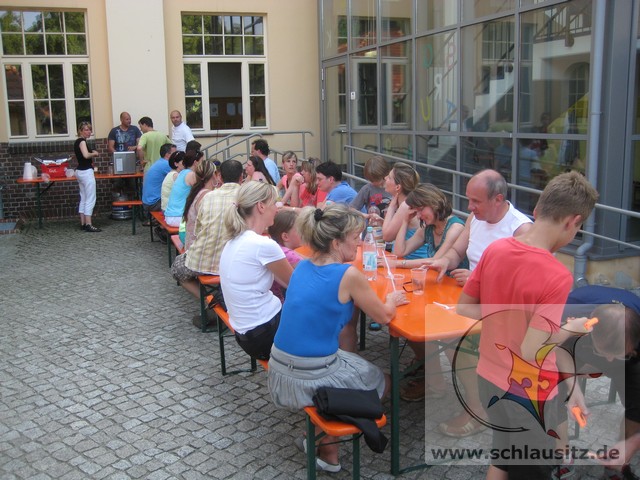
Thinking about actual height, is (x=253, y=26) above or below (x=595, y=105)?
above

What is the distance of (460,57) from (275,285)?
5.12m

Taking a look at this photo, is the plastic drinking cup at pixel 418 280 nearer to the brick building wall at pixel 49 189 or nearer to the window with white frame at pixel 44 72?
the brick building wall at pixel 49 189

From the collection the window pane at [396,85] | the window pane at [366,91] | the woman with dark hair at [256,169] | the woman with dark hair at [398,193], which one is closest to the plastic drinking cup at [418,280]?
the woman with dark hair at [398,193]

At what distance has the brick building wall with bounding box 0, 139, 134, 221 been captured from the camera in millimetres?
11023

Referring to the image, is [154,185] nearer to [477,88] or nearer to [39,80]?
[39,80]

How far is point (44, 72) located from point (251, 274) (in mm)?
9368

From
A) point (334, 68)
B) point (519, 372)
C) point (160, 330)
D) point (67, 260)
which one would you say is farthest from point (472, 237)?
point (334, 68)

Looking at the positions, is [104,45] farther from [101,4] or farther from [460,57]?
[460,57]

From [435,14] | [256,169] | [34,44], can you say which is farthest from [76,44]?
[435,14]

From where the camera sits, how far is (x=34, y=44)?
1113 centimetres

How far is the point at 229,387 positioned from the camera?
167 inches

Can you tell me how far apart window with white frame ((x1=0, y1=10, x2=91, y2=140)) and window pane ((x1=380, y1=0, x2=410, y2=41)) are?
17.0 ft

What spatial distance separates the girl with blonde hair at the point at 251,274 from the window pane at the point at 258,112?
9095mm

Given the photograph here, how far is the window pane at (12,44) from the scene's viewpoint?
1097cm
